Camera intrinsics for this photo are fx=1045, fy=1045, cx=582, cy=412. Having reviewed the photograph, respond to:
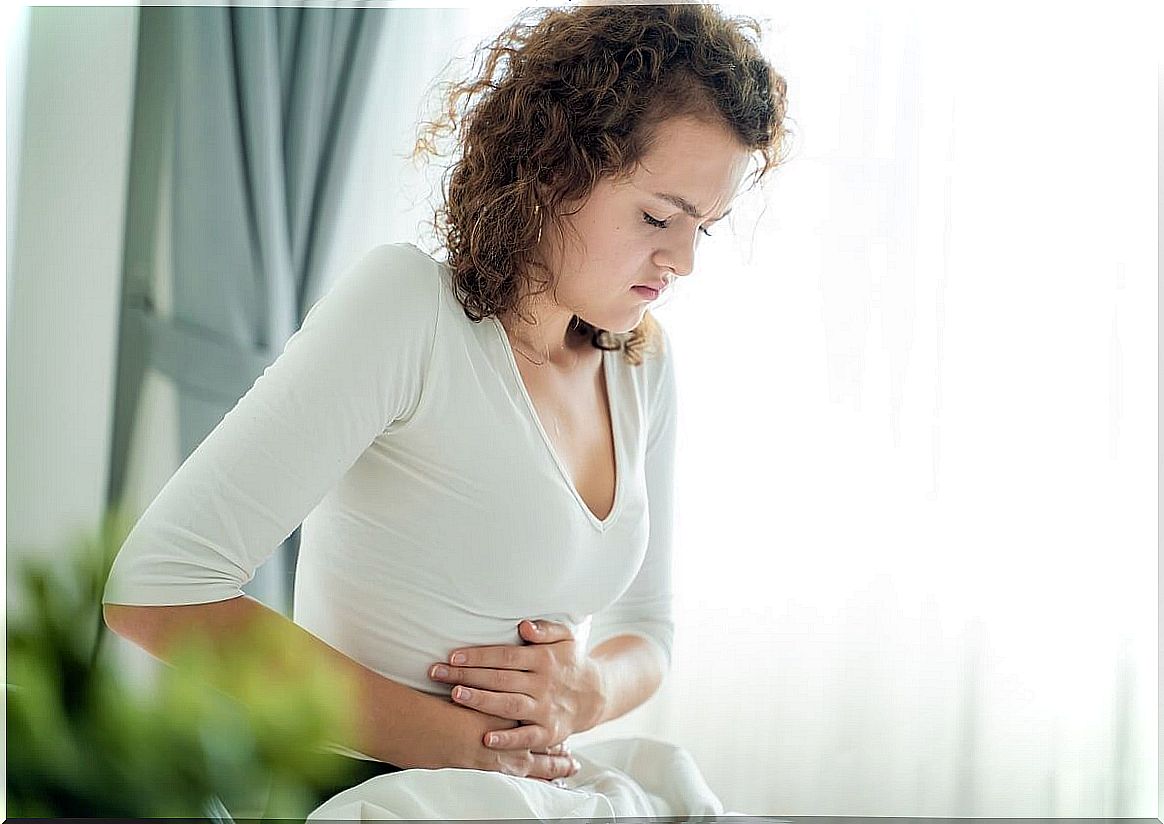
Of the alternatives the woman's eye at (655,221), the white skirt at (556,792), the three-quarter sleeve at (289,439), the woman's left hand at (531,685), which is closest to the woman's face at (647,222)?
the woman's eye at (655,221)

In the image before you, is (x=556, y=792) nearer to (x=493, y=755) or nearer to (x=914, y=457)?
(x=493, y=755)

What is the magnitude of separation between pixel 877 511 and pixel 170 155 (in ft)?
3.02

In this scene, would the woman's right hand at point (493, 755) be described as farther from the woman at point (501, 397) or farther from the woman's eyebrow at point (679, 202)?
the woman's eyebrow at point (679, 202)

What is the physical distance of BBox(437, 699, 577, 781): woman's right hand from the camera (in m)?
0.81

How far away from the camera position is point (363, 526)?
0.83 m

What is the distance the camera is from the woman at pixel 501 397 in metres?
0.75

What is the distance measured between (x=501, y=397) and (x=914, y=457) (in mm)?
678

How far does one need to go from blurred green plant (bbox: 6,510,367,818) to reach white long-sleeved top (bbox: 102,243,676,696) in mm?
296

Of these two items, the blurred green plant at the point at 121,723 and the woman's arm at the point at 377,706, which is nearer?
the blurred green plant at the point at 121,723

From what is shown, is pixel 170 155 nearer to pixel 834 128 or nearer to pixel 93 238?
pixel 93 238

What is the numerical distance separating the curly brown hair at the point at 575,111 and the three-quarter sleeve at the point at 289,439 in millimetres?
77

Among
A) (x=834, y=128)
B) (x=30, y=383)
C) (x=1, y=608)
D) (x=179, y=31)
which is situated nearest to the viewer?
(x=1, y=608)

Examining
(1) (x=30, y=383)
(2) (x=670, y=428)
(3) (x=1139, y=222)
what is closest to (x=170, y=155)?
(1) (x=30, y=383)

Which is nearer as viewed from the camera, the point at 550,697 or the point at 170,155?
the point at 550,697
